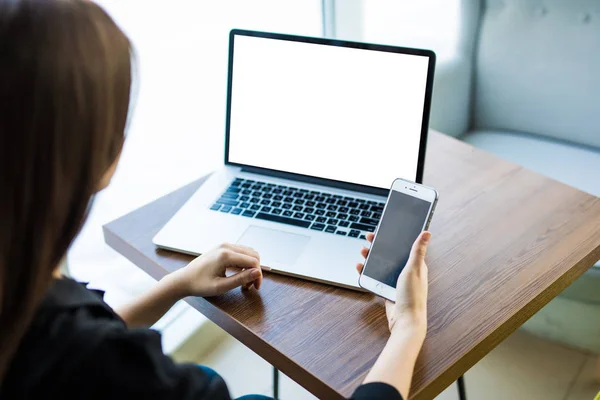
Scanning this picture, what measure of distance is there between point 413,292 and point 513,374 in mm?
869

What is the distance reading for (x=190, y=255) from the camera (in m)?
1.00

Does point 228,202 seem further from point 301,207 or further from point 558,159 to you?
point 558,159

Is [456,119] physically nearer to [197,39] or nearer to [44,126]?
[197,39]

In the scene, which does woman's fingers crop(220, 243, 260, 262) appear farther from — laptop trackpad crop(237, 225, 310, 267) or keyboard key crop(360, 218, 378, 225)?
keyboard key crop(360, 218, 378, 225)

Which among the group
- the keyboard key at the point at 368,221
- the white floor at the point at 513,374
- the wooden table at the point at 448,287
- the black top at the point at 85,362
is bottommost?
the white floor at the point at 513,374

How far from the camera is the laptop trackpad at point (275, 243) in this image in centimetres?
97

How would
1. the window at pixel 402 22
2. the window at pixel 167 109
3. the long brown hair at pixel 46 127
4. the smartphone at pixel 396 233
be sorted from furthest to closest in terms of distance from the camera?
1. the window at pixel 402 22
2. the window at pixel 167 109
3. the smartphone at pixel 396 233
4. the long brown hair at pixel 46 127

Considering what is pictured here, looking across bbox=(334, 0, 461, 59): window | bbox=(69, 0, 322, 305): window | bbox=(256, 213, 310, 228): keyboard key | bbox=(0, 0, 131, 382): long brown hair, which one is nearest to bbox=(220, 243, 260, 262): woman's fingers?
bbox=(256, 213, 310, 228): keyboard key

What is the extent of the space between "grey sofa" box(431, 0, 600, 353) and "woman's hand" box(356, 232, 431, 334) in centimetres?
79

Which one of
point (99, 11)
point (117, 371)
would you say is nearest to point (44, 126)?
point (99, 11)

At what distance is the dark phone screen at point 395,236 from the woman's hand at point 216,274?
168mm

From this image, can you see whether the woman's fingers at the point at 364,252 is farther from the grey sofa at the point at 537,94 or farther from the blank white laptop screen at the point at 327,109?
the grey sofa at the point at 537,94

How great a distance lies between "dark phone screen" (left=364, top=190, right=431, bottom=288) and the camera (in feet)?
2.90

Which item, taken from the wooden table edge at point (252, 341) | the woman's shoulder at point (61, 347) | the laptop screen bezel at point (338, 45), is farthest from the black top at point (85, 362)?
the laptop screen bezel at point (338, 45)
